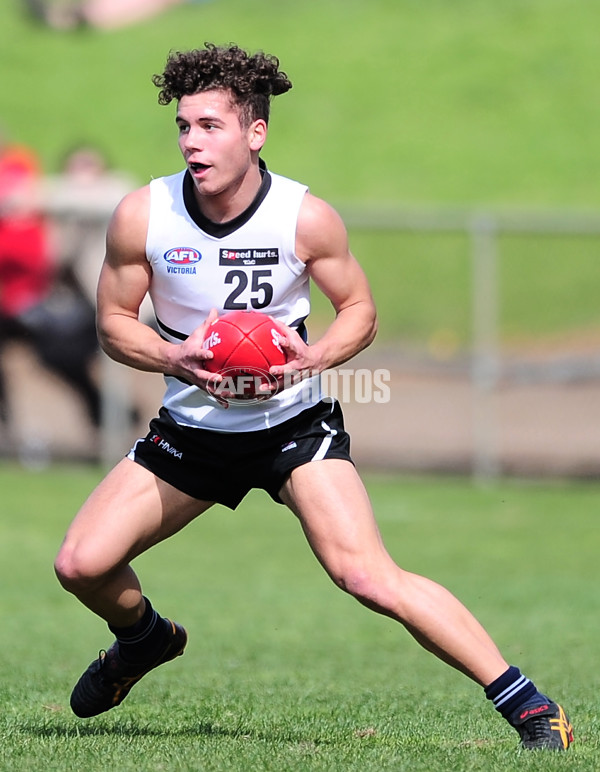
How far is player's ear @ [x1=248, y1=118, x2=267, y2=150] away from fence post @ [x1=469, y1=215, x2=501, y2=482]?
9.32m

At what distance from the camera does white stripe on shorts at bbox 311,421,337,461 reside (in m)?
5.41

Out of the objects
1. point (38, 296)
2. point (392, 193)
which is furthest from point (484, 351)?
point (392, 193)

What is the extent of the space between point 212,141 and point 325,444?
123cm

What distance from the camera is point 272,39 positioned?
3594 centimetres

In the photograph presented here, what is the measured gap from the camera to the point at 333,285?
547 cm

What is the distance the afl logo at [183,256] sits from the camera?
534cm

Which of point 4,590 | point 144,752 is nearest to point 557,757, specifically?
point 144,752

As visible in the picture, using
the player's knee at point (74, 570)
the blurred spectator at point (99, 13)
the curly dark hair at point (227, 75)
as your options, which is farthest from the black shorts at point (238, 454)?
the blurred spectator at point (99, 13)

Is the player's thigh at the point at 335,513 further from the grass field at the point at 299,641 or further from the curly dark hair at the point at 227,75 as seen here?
the curly dark hair at the point at 227,75

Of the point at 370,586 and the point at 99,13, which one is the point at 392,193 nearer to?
the point at 99,13

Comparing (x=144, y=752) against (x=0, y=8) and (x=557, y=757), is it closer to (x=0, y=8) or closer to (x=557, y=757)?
(x=557, y=757)

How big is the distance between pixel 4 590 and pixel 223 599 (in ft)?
5.01

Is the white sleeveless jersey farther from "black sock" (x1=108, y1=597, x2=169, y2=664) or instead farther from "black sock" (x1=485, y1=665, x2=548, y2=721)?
"black sock" (x1=485, y1=665, x2=548, y2=721)

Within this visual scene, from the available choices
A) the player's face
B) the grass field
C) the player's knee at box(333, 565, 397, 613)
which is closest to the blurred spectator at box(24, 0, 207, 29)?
the grass field
